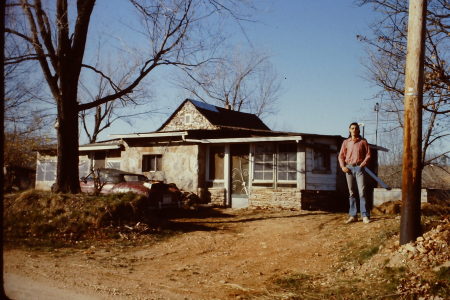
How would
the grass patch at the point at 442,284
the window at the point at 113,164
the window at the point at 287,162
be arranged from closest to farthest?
the grass patch at the point at 442,284 → the window at the point at 287,162 → the window at the point at 113,164

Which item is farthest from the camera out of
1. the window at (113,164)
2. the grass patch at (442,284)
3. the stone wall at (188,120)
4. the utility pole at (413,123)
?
the stone wall at (188,120)

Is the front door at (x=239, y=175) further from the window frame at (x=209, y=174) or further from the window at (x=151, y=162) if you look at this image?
the window at (x=151, y=162)

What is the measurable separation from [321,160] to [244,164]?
3.18 meters

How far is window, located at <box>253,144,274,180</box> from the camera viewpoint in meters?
15.2

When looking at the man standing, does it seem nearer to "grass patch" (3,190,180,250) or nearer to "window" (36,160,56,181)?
"grass patch" (3,190,180,250)

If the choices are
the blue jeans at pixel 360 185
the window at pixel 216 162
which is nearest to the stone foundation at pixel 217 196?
the window at pixel 216 162

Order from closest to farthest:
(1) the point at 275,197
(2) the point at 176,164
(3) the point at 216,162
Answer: (1) the point at 275,197 → (3) the point at 216,162 → (2) the point at 176,164

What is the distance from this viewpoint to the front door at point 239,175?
51.5 feet

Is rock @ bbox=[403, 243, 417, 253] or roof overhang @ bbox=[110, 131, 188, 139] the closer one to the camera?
rock @ bbox=[403, 243, 417, 253]

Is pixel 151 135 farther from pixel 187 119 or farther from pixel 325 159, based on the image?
pixel 325 159

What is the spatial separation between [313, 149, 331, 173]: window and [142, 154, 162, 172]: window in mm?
7177

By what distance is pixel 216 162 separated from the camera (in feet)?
53.8

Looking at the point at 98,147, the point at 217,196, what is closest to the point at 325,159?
the point at 217,196

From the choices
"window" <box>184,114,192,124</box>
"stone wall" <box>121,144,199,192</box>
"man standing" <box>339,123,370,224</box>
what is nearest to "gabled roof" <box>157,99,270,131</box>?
"window" <box>184,114,192,124</box>
